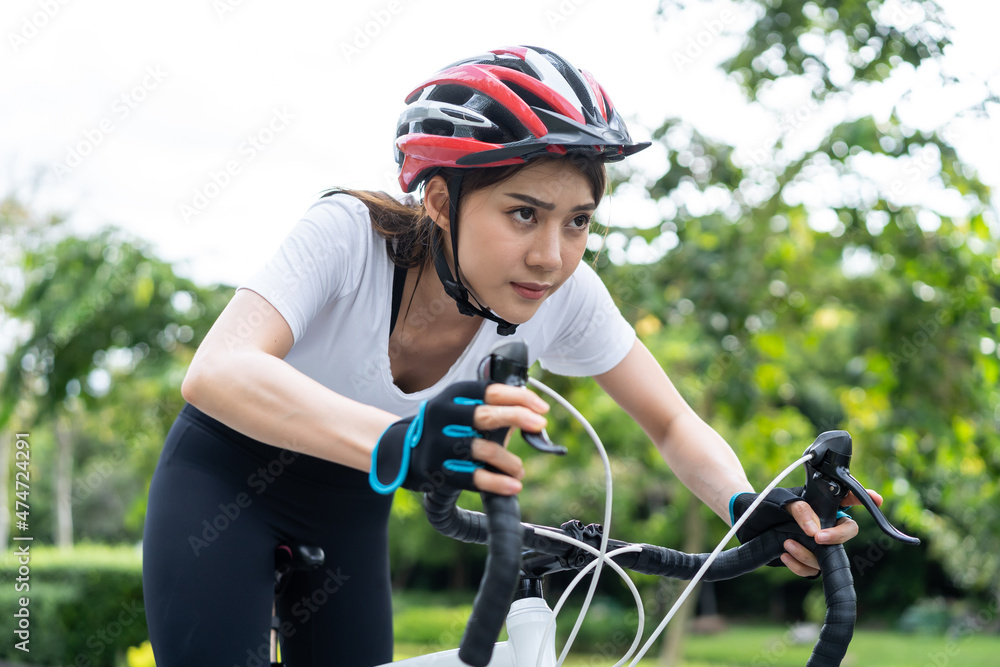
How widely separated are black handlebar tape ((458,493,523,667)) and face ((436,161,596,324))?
61cm

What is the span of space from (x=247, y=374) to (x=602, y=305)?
3.03ft

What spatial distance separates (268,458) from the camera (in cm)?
181

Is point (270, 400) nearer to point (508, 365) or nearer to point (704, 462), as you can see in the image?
point (508, 365)

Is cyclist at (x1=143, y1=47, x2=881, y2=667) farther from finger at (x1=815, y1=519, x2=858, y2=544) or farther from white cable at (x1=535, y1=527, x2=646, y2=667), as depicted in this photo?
white cable at (x1=535, y1=527, x2=646, y2=667)

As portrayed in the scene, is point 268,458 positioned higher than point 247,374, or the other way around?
point 247,374

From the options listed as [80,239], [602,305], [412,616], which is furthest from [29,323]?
[412,616]

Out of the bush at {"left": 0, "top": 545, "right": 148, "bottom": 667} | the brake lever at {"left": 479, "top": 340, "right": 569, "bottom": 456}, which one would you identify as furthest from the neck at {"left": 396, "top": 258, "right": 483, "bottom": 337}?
the bush at {"left": 0, "top": 545, "right": 148, "bottom": 667}

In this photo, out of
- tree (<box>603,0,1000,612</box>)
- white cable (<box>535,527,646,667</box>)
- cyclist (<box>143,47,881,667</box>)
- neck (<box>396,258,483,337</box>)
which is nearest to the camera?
white cable (<box>535,527,646,667</box>)

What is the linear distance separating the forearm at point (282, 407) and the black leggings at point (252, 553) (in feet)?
1.82

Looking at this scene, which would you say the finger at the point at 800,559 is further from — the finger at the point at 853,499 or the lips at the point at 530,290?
the lips at the point at 530,290

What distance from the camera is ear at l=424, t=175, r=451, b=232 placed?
1646 mm

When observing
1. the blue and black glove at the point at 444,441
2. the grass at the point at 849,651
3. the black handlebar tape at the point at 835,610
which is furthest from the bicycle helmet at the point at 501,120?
the grass at the point at 849,651

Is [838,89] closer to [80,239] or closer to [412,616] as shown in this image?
[80,239]

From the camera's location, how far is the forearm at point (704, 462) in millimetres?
1675
